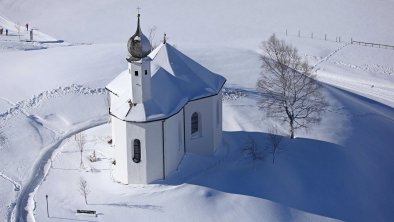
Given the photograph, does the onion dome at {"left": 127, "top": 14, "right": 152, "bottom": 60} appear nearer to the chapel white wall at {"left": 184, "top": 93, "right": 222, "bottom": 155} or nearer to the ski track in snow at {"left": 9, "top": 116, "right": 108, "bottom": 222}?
the chapel white wall at {"left": 184, "top": 93, "right": 222, "bottom": 155}

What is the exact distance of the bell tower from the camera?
1323 inches

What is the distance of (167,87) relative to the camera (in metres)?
36.8

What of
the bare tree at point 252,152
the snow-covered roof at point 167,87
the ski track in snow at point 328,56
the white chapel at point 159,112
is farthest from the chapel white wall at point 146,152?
the ski track in snow at point 328,56

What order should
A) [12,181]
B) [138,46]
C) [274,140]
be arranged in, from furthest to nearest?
1. [274,140]
2. [12,181]
3. [138,46]

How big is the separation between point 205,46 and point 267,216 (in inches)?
1059

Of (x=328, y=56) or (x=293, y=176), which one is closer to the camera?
(x=293, y=176)

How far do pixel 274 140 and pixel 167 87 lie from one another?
7.63 meters

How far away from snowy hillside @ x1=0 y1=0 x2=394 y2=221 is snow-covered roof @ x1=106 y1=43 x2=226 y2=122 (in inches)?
153

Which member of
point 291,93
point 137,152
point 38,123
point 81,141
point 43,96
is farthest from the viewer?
point 43,96

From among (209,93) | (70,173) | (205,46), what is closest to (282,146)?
(209,93)

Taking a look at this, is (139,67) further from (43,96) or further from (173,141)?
(43,96)

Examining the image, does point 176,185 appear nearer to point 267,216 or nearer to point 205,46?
point 267,216

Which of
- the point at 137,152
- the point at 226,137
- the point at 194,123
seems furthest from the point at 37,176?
the point at 226,137

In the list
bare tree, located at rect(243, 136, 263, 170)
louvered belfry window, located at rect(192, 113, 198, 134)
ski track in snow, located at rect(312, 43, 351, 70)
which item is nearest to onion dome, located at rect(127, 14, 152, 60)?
louvered belfry window, located at rect(192, 113, 198, 134)
